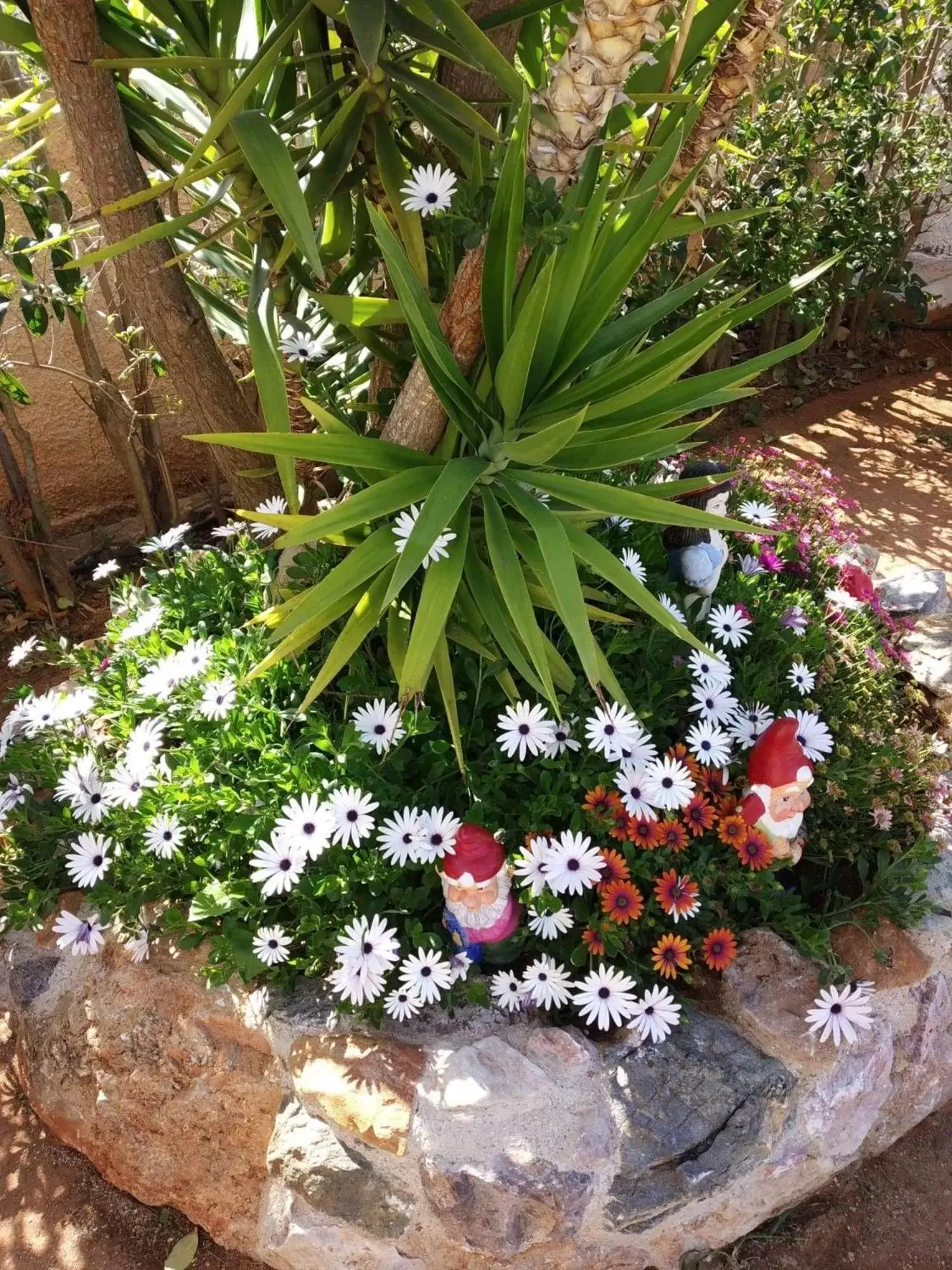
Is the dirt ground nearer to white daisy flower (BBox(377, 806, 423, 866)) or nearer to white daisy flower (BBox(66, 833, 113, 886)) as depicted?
white daisy flower (BBox(66, 833, 113, 886))

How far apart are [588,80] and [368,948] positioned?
1373 millimetres

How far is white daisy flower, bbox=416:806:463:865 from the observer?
64.7 inches

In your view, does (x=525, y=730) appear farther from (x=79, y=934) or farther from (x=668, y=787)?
(x=79, y=934)

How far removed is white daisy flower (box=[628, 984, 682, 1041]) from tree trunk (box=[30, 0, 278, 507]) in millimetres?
1437

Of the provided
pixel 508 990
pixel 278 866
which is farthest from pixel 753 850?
pixel 278 866

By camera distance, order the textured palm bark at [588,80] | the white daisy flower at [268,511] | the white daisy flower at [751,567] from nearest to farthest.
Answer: the textured palm bark at [588,80] < the white daisy flower at [268,511] < the white daisy flower at [751,567]

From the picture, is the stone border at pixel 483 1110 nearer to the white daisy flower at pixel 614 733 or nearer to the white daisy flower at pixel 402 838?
the white daisy flower at pixel 402 838

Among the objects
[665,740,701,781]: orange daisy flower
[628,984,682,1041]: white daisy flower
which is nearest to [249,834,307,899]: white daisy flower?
[628,984,682,1041]: white daisy flower

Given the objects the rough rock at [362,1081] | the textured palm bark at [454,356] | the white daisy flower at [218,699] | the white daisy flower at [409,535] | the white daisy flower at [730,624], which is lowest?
the rough rock at [362,1081]

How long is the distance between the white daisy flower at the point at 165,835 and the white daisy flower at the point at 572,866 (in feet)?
2.16

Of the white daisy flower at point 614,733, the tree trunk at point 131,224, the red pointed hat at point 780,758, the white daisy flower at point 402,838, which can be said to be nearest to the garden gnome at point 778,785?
the red pointed hat at point 780,758

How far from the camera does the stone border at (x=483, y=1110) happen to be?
5.09 ft

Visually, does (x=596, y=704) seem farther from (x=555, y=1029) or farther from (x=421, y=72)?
(x=421, y=72)

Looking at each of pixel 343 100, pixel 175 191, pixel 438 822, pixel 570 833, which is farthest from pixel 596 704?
pixel 175 191
